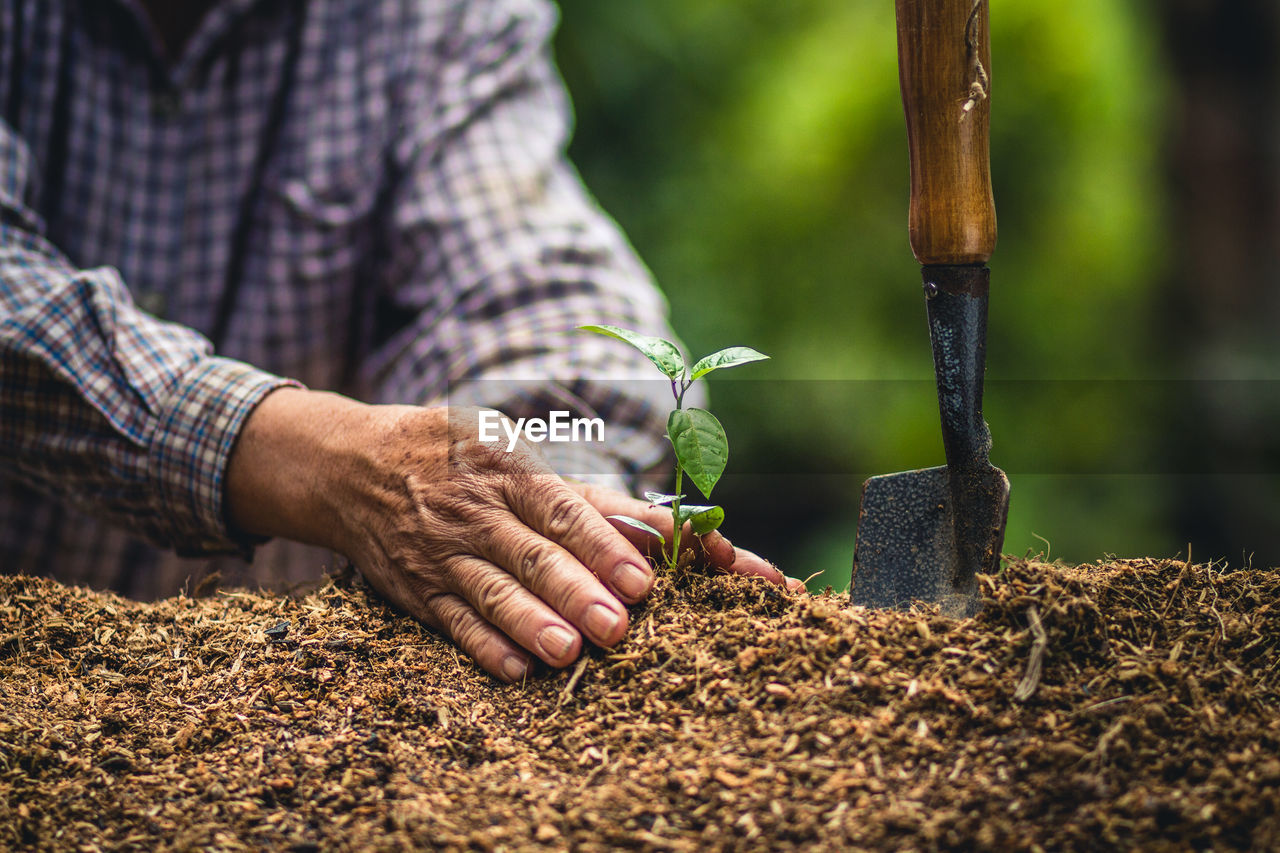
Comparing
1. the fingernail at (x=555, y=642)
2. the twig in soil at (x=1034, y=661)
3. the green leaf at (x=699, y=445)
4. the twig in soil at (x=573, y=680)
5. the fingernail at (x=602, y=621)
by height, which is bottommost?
the twig in soil at (x=573, y=680)

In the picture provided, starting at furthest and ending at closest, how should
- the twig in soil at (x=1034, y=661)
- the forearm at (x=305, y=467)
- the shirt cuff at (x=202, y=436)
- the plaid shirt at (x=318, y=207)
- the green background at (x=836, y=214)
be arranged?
1. the green background at (x=836, y=214)
2. the plaid shirt at (x=318, y=207)
3. the shirt cuff at (x=202, y=436)
4. the forearm at (x=305, y=467)
5. the twig in soil at (x=1034, y=661)

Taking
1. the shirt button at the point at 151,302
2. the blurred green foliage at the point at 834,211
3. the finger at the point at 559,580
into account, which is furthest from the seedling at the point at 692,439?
the blurred green foliage at the point at 834,211

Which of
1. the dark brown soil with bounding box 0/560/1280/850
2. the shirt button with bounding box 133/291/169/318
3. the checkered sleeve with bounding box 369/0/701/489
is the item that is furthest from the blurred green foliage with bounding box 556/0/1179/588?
the dark brown soil with bounding box 0/560/1280/850

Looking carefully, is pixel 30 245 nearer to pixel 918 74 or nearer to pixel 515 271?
pixel 515 271

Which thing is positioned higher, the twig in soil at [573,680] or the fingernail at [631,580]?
the fingernail at [631,580]

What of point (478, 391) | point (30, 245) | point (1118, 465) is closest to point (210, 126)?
point (30, 245)

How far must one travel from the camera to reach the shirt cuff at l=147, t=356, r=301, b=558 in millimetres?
1574

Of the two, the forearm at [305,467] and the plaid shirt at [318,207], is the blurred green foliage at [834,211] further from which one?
the forearm at [305,467]

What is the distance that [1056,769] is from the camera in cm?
87

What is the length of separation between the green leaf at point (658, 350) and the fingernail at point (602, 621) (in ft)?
1.09

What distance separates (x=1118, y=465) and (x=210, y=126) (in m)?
3.65

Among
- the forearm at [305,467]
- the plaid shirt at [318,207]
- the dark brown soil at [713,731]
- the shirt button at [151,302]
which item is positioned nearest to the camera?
the dark brown soil at [713,731]

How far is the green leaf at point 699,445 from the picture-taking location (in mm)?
1190

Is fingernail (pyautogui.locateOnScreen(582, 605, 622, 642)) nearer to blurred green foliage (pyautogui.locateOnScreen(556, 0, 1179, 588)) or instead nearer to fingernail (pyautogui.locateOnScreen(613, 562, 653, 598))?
fingernail (pyautogui.locateOnScreen(613, 562, 653, 598))
